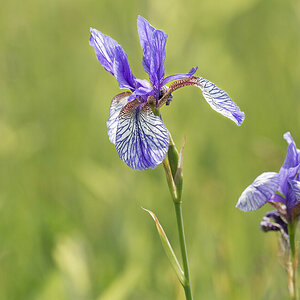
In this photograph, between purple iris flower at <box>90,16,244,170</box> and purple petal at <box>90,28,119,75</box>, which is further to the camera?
purple petal at <box>90,28,119,75</box>

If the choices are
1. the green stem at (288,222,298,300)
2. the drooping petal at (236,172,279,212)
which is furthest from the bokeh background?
the drooping petal at (236,172,279,212)

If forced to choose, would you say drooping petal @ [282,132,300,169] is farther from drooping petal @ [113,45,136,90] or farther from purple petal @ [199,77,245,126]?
drooping petal @ [113,45,136,90]

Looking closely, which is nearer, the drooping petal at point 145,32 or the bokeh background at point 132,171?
the drooping petal at point 145,32

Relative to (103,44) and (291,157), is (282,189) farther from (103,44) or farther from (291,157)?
(103,44)

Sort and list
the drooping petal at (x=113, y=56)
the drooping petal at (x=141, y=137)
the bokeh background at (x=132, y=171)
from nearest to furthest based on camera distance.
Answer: the drooping petal at (x=141, y=137), the drooping petal at (x=113, y=56), the bokeh background at (x=132, y=171)

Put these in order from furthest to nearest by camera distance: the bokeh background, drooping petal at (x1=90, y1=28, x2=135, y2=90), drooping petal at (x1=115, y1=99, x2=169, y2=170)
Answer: the bokeh background, drooping petal at (x1=90, y1=28, x2=135, y2=90), drooping petal at (x1=115, y1=99, x2=169, y2=170)

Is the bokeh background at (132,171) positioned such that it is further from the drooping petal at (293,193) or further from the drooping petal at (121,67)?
the drooping petal at (121,67)

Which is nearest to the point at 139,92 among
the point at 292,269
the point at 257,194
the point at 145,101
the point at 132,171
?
the point at 145,101

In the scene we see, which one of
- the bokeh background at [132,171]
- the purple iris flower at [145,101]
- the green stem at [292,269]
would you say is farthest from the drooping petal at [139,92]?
the bokeh background at [132,171]
